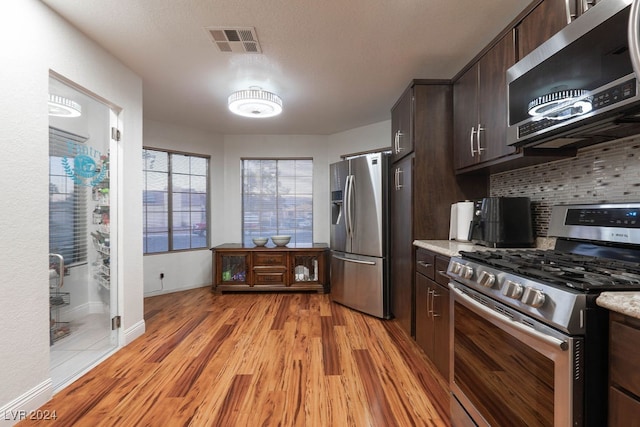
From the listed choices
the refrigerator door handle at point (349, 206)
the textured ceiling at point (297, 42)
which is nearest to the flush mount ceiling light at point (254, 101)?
the textured ceiling at point (297, 42)

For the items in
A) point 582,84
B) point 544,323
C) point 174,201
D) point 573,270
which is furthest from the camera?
point 174,201

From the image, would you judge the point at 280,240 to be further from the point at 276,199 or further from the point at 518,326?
the point at 518,326

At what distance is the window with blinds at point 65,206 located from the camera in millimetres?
1883

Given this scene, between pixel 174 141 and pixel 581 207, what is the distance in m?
4.60

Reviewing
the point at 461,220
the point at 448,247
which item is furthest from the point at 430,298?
the point at 461,220

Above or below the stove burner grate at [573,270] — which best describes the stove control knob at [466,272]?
below

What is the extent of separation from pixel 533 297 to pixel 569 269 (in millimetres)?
250

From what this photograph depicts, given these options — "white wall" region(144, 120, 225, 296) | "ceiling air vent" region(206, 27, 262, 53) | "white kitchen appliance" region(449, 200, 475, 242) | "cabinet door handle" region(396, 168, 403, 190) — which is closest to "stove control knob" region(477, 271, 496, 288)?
"white kitchen appliance" region(449, 200, 475, 242)

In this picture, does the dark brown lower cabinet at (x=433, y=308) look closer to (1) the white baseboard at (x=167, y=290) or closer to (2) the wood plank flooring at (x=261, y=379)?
(2) the wood plank flooring at (x=261, y=379)

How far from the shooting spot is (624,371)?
760 mm

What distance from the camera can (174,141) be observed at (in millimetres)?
4246

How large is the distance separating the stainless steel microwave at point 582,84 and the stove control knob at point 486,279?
2.47 feet

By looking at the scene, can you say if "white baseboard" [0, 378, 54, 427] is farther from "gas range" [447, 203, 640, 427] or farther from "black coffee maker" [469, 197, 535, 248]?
"black coffee maker" [469, 197, 535, 248]

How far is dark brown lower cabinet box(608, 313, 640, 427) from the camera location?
73cm
